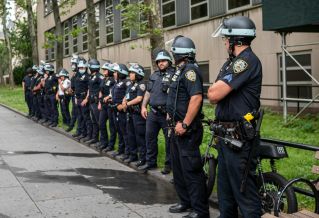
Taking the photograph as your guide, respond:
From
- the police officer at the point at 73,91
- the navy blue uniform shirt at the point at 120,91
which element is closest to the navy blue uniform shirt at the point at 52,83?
the police officer at the point at 73,91

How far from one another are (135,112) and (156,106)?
4.06 feet

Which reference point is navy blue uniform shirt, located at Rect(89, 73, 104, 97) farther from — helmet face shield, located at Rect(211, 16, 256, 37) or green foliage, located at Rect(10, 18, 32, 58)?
green foliage, located at Rect(10, 18, 32, 58)

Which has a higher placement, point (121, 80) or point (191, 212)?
point (121, 80)

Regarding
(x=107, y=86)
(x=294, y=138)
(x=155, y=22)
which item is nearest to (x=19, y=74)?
(x=155, y=22)

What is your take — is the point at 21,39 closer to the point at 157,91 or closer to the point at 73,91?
the point at 73,91

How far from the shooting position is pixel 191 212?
227 inches

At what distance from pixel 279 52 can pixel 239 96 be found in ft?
35.8

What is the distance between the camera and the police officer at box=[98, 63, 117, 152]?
10336 millimetres

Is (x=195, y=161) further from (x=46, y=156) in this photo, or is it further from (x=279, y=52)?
(x=279, y=52)

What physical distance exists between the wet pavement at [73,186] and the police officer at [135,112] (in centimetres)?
43

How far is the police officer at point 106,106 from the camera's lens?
407 inches

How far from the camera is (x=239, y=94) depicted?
441cm

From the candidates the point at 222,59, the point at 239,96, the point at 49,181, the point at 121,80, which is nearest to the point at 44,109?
the point at 222,59

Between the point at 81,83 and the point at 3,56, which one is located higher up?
the point at 3,56
